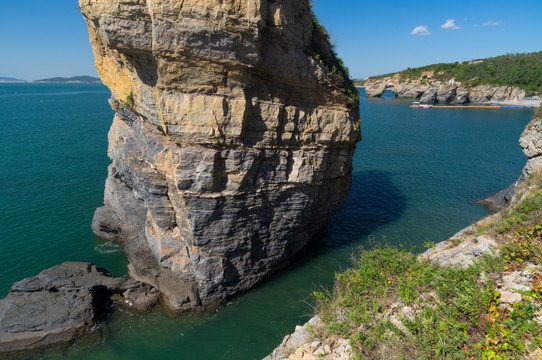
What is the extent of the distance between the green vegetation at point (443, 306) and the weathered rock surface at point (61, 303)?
12.4m

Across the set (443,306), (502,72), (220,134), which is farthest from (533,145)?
(502,72)

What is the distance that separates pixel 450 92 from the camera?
105 meters

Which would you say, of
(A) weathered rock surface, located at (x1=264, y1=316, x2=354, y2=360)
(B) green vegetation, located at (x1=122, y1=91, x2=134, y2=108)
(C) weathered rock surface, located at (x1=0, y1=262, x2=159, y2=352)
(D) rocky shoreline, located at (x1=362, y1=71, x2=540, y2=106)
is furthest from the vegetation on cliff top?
(C) weathered rock surface, located at (x1=0, y1=262, x2=159, y2=352)

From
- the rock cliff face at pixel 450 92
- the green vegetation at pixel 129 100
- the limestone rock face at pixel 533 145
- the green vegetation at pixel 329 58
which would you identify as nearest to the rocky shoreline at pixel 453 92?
the rock cliff face at pixel 450 92

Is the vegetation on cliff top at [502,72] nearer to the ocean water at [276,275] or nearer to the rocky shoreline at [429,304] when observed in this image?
the ocean water at [276,275]

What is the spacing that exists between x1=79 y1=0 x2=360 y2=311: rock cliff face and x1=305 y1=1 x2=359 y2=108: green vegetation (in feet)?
0.50

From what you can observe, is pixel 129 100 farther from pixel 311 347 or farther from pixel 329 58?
pixel 311 347

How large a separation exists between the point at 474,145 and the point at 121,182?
49.8 meters

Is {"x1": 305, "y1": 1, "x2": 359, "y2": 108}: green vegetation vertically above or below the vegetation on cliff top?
below

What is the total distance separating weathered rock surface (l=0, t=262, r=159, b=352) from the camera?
1475cm

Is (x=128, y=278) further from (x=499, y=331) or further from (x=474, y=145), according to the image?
(x=474, y=145)

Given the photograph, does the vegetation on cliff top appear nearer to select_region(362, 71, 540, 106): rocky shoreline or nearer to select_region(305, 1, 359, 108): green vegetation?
select_region(362, 71, 540, 106): rocky shoreline

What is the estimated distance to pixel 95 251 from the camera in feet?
70.9

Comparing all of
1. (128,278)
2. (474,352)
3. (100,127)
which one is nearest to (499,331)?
(474,352)
